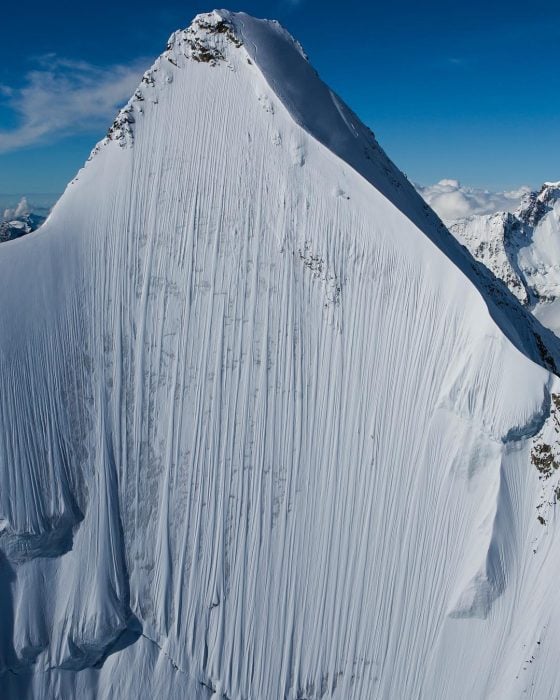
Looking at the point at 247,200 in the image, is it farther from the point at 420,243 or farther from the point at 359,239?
the point at 420,243

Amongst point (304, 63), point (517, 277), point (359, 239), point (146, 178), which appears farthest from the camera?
point (517, 277)

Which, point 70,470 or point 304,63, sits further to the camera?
point 304,63

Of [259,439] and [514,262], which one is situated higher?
[514,262]

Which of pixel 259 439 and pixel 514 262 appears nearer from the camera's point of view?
pixel 259 439

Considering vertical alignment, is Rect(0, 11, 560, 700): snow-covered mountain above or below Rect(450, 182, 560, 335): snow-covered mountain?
below

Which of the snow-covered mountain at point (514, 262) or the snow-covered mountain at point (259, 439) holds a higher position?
the snow-covered mountain at point (514, 262)

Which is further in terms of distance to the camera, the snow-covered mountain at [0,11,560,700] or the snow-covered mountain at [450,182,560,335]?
the snow-covered mountain at [450,182,560,335]

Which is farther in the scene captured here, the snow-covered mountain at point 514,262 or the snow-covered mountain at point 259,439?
the snow-covered mountain at point 514,262

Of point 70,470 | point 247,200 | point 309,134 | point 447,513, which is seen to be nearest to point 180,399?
point 70,470
